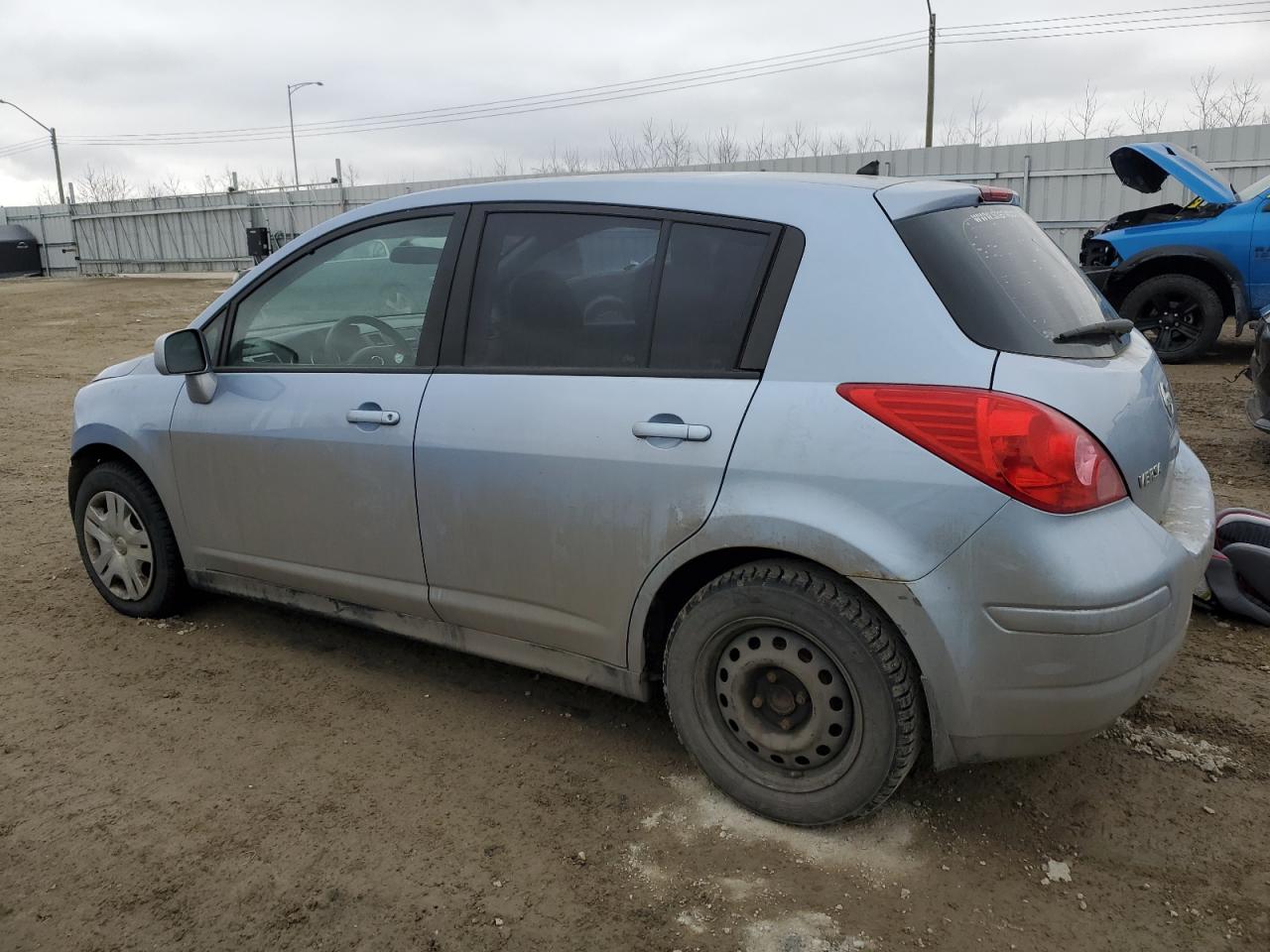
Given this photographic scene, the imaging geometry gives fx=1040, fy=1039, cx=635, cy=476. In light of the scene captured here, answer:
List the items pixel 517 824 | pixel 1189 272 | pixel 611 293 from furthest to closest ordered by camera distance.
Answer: pixel 1189 272 < pixel 611 293 < pixel 517 824

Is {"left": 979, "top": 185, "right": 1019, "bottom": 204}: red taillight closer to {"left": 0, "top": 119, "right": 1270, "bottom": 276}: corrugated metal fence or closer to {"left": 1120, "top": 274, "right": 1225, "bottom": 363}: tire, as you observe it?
{"left": 0, "top": 119, "right": 1270, "bottom": 276}: corrugated metal fence

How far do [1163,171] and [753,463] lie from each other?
887 cm

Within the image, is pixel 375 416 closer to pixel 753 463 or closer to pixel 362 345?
pixel 362 345

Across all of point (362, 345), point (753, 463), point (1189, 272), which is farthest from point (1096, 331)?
point (1189, 272)

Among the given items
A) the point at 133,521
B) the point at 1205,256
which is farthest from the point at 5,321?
the point at 1205,256

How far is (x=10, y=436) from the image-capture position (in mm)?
8594

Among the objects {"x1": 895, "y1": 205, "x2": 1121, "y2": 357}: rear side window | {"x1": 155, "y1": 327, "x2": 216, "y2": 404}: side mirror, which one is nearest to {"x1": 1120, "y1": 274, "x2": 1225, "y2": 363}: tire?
{"x1": 895, "y1": 205, "x2": 1121, "y2": 357}: rear side window

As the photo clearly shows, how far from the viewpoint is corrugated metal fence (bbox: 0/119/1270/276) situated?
15852 mm

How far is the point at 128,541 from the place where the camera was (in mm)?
4309

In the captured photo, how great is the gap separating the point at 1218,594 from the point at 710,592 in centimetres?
240

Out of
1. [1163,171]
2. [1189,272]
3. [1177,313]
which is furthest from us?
[1177,313]

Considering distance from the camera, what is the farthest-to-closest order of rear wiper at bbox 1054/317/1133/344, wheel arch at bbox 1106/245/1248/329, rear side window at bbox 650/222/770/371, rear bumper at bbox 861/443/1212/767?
1. wheel arch at bbox 1106/245/1248/329
2. rear side window at bbox 650/222/770/371
3. rear wiper at bbox 1054/317/1133/344
4. rear bumper at bbox 861/443/1212/767

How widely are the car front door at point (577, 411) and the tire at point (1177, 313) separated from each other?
857 cm

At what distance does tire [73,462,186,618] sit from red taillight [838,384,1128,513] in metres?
3.07
